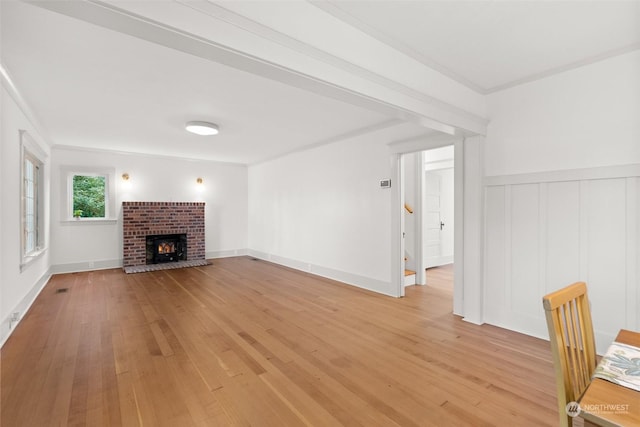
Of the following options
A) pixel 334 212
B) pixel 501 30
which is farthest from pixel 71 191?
pixel 501 30

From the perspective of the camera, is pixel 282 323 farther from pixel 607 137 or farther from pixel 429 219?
pixel 429 219

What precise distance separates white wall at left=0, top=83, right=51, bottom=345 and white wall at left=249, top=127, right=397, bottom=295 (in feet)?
13.6

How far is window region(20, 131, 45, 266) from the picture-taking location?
3590 mm

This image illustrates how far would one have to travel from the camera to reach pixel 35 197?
465cm

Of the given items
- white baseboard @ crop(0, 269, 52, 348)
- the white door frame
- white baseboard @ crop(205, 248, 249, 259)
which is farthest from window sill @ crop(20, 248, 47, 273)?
the white door frame

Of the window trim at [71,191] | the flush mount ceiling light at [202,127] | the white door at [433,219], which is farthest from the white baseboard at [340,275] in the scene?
the window trim at [71,191]

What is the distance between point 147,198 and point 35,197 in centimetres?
221

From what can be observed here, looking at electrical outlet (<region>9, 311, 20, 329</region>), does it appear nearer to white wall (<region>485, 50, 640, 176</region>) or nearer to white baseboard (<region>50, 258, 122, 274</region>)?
white baseboard (<region>50, 258, 122, 274</region>)

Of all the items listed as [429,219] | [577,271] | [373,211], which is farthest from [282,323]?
[429,219]

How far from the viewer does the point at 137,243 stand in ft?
21.3

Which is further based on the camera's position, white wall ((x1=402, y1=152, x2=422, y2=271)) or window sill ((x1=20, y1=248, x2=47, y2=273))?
white wall ((x1=402, y1=152, x2=422, y2=271))

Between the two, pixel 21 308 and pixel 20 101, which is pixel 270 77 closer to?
pixel 20 101

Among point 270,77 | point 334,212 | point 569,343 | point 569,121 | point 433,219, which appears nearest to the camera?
point 569,343

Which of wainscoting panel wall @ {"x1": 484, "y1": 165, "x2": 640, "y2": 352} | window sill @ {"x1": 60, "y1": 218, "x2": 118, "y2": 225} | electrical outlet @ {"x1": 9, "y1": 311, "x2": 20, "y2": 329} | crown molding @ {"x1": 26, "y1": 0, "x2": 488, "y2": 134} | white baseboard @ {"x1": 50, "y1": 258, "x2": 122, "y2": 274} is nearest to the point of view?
crown molding @ {"x1": 26, "y1": 0, "x2": 488, "y2": 134}
